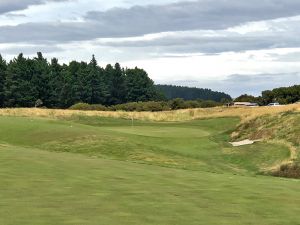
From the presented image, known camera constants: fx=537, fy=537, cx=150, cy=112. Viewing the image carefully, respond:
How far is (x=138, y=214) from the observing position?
9109 millimetres

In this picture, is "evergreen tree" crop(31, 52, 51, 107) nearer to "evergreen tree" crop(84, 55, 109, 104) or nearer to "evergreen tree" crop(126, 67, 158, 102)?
"evergreen tree" crop(84, 55, 109, 104)

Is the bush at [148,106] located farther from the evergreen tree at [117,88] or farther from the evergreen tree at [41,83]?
the evergreen tree at [117,88]

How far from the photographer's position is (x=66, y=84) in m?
134

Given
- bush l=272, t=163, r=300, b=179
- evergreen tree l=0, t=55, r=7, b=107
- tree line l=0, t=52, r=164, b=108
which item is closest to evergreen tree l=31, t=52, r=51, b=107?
tree line l=0, t=52, r=164, b=108

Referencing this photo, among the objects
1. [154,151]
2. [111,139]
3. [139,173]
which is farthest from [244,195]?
[111,139]

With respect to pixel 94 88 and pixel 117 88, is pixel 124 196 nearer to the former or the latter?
pixel 94 88

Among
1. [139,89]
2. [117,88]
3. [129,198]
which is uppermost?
[117,88]

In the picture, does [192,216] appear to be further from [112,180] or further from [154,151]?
[154,151]

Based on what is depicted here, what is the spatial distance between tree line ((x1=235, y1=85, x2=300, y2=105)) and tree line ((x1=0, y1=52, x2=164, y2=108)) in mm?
46064

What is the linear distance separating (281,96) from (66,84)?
54.5m

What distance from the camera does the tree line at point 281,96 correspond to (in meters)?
102

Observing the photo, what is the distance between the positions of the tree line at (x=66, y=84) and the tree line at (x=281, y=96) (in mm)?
46064

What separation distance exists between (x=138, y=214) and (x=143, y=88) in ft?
503

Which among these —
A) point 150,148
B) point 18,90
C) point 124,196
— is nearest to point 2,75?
point 18,90
